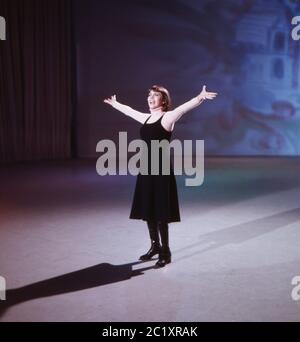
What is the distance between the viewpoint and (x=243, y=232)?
4246 millimetres

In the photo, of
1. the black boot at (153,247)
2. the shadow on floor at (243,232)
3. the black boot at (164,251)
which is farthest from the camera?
the shadow on floor at (243,232)

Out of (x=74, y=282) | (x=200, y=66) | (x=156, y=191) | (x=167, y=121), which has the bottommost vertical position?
(x=74, y=282)

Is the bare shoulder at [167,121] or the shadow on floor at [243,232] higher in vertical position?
the bare shoulder at [167,121]

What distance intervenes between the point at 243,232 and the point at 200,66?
7.13m

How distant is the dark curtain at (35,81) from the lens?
9641 mm

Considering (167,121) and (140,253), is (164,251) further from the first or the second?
(167,121)

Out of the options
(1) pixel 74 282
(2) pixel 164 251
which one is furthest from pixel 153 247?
(1) pixel 74 282

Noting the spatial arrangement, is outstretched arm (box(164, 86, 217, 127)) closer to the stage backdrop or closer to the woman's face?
the woman's face

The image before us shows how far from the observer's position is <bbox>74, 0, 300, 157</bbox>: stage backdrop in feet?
34.8

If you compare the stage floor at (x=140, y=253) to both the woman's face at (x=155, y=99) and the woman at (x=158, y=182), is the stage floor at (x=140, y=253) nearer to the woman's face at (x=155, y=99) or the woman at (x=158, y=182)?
the woman at (x=158, y=182)

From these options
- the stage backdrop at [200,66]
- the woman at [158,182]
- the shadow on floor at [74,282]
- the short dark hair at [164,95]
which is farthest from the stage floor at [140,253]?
the stage backdrop at [200,66]

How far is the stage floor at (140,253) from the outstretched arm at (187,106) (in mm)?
1008

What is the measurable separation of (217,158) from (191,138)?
0.88 meters

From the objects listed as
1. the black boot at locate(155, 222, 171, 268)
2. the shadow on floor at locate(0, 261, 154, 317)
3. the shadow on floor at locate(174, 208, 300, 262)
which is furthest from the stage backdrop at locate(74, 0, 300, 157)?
the shadow on floor at locate(0, 261, 154, 317)
